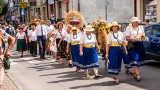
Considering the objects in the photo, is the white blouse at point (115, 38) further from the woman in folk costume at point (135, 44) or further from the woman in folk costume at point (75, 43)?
the woman in folk costume at point (75, 43)

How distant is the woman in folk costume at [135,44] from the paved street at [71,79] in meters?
0.51

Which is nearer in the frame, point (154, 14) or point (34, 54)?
point (34, 54)

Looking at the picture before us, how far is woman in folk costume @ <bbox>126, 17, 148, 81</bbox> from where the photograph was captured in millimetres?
10398

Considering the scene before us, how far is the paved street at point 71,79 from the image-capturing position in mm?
9875

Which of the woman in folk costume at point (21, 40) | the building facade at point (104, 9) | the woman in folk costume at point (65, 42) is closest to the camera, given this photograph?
the woman in folk costume at point (65, 42)

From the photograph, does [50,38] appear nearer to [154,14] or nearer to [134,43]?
[134,43]

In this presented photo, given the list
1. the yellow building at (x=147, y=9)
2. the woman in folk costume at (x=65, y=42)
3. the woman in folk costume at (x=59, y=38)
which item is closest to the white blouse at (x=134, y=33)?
the woman in folk costume at (x=65, y=42)

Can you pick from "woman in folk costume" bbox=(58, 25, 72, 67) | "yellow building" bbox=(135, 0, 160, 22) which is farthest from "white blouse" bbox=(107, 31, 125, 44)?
"yellow building" bbox=(135, 0, 160, 22)

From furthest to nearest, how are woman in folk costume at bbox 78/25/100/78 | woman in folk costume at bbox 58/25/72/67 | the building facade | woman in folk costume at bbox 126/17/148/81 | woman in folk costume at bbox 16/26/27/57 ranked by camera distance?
the building facade, woman in folk costume at bbox 16/26/27/57, woman in folk costume at bbox 58/25/72/67, woman in folk costume at bbox 78/25/100/78, woman in folk costume at bbox 126/17/148/81

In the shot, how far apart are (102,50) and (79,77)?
1.90 metres

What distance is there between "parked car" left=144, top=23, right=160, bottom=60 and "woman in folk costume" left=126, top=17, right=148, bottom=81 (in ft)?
5.90

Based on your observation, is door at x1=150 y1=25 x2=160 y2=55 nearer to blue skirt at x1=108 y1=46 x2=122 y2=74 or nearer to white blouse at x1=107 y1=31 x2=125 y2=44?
white blouse at x1=107 y1=31 x2=125 y2=44

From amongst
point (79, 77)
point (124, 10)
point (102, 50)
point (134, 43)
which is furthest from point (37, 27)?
point (124, 10)

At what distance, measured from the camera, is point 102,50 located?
519 inches
